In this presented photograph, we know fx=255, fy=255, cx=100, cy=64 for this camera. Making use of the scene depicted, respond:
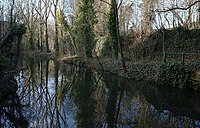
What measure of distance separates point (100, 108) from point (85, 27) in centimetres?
2253

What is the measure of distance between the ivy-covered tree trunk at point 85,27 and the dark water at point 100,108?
17.1m

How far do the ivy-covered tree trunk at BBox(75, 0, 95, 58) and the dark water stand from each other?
17109mm

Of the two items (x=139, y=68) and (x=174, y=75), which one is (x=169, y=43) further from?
(x=174, y=75)

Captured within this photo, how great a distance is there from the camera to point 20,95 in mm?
12719

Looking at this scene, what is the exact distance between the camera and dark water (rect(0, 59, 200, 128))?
8.27 m

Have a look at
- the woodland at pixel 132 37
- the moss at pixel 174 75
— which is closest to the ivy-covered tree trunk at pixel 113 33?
the woodland at pixel 132 37

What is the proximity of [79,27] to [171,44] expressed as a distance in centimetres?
1306

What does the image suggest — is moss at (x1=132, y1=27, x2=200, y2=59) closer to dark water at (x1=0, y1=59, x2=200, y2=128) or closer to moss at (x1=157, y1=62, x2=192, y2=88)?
moss at (x1=157, y1=62, x2=192, y2=88)

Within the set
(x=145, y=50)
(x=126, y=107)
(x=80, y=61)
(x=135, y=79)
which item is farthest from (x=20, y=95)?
(x=80, y=61)

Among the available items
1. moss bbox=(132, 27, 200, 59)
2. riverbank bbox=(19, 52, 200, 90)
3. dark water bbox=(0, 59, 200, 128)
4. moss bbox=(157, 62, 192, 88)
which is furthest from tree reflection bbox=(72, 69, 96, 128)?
moss bbox=(132, 27, 200, 59)

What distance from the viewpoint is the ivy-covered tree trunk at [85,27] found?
31.3 m

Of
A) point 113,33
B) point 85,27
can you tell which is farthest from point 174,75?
point 85,27

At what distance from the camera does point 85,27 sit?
31.7 metres

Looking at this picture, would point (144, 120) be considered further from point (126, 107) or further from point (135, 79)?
point (135, 79)
